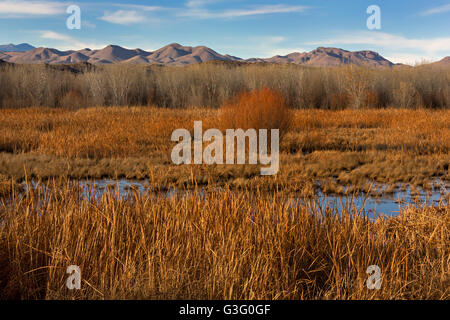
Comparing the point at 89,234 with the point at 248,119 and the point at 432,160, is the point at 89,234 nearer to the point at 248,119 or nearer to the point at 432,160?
the point at 248,119

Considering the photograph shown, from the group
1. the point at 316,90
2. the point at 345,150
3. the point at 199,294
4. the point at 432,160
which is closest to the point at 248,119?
the point at 345,150

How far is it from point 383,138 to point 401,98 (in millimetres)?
12336

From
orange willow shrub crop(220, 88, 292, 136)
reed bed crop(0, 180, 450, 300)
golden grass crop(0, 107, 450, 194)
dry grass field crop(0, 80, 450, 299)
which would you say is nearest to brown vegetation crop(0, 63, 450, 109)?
golden grass crop(0, 107, 450, 194)

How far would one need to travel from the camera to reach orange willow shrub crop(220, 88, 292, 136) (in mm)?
10562

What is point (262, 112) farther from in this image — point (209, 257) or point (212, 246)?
point (209, 257)

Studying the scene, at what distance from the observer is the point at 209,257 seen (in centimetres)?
335

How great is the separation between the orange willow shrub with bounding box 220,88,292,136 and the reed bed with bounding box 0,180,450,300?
6.39 m

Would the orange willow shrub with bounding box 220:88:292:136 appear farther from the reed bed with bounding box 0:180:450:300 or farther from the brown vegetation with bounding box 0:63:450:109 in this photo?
the brown vegetation with bounding box 0:63:450:109

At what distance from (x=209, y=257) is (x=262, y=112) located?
24.8 feet

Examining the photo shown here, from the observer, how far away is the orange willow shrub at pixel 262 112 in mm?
10562

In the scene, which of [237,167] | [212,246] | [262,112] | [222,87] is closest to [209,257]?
[212,246]

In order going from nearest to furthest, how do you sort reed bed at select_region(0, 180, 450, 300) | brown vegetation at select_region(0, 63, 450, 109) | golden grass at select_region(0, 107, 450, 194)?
1. reed bed at select_region(0, 180, 450, 300)
2. golden grass at select_region(0, 107, 450, 194)
3. brown vegetation at select_region(0, 63, 450, 109)
